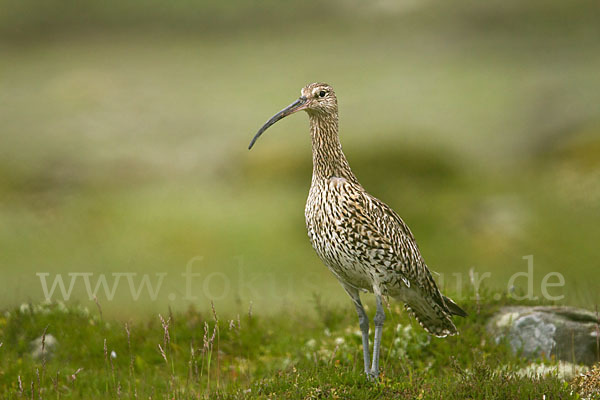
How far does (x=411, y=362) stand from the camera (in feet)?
28.1

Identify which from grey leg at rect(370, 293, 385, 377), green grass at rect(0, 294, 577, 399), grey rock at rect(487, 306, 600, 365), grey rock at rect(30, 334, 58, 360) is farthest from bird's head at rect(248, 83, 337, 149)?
grey rock at rect(30, 334, 58, 360)

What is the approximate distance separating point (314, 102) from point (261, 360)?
392 cm

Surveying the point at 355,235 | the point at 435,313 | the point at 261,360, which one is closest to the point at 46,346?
the point at 261,360

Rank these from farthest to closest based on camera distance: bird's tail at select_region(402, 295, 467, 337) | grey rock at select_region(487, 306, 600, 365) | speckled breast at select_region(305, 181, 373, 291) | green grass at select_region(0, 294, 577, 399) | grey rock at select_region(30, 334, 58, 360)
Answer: grey rock at select_region(30, 334, 58, 360) < grey rock at select_region(487, 306, 600, 365) < bird's tail at select_region(402, 295, 467, 337) < speckled breast at select_region(305, 181, 373, 291) < green grass at select_region(0, 294, 577, 399)

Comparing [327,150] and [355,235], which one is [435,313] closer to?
[355,235]

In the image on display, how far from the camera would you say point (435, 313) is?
830cm

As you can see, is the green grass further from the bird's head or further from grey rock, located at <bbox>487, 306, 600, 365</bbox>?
the bird's head

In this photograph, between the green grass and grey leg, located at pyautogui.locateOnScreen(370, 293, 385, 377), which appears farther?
grey leg, located at pyautogui.locateOnScreen(370, 293, 385, 377)

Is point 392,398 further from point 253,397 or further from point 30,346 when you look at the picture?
point 30,346

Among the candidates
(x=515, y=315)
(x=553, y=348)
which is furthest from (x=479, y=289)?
(x=553, y=348)

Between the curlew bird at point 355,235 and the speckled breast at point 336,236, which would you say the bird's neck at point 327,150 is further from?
the speckled breast at point 336,236

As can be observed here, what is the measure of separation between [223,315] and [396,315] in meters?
2.48

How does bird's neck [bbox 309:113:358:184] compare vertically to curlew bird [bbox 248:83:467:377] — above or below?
above

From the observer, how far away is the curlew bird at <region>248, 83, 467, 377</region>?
7.26 metres
